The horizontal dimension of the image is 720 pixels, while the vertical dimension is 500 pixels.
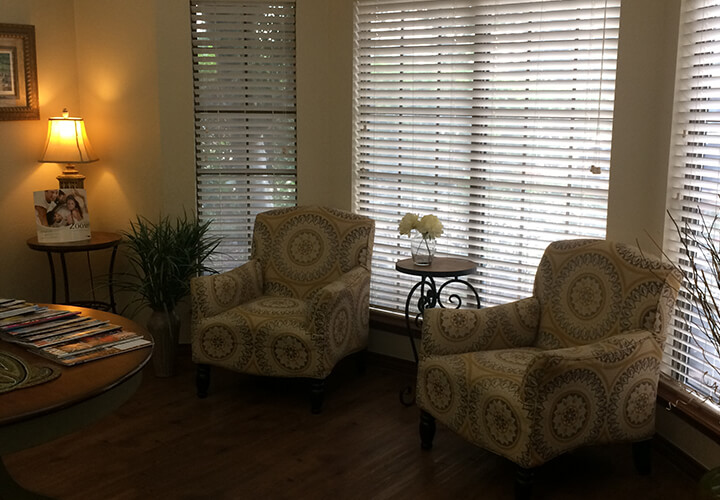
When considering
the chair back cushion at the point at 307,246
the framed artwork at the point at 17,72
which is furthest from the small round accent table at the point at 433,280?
the framed artwork at the point at 17,72

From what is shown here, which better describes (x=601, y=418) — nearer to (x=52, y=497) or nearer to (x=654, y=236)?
(x=654, y=236)

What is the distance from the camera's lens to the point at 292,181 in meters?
4.71

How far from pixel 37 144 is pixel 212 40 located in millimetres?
1277

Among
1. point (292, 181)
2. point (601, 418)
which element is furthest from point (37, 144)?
point (601, 418)

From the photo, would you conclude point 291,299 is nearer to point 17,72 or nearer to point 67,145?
point 67,145

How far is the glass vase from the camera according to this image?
A: 3877 mm

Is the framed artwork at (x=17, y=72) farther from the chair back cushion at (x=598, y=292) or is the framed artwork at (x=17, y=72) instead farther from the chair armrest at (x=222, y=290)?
the chair back cushion at (x=598, y=292)

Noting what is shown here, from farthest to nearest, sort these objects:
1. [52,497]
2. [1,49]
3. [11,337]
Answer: [1,49] → [52,497] → [11,337]

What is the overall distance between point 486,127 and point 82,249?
2439mm

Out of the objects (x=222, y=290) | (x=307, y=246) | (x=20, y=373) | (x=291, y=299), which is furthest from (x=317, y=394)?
(x=20, y=373)

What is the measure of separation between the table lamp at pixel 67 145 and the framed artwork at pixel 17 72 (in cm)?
18

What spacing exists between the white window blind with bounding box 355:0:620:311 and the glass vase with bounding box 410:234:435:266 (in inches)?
16.1

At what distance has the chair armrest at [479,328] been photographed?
3.39 metres

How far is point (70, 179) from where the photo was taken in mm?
4602
